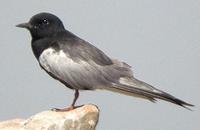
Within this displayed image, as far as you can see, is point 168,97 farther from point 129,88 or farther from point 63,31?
point 63,31

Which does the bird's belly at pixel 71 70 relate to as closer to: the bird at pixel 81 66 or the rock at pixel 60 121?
the bird at pixel 81 66

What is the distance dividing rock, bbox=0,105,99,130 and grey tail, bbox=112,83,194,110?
97cm

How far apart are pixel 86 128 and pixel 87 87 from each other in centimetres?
173

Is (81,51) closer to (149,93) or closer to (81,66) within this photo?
(81,66)

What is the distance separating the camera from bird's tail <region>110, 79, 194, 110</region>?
16500mm

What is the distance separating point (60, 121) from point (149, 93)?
212 cm

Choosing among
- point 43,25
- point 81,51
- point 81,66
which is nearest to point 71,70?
point 81,66

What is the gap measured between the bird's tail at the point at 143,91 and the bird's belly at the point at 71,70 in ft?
1.95

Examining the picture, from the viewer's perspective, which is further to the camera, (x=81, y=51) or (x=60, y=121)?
(x=81, y=51)

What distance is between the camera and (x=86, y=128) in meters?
16.1

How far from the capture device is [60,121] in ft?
52.2

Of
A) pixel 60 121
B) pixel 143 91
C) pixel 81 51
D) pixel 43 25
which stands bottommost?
pixel 60 121

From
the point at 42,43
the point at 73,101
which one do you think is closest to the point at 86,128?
the point at 73,101

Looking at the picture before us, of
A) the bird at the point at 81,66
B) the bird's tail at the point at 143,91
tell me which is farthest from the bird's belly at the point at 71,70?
the bird's tail at the point at 143,91
